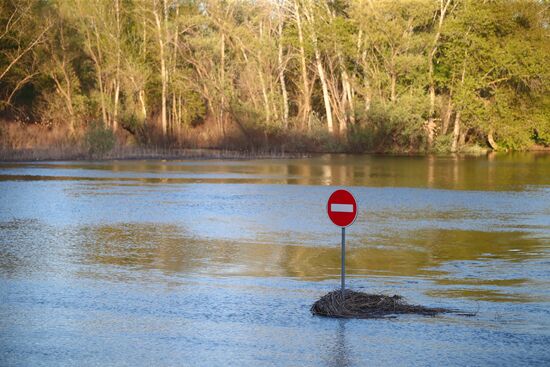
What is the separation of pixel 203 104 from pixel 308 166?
3552 centimetres

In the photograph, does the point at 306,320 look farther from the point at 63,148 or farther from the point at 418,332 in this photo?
the point at 63,148

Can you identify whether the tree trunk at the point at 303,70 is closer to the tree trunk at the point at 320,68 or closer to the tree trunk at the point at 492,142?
the tree trunk at the point at 320,68

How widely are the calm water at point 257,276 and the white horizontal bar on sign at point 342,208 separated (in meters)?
1.24

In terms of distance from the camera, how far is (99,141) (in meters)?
54.7

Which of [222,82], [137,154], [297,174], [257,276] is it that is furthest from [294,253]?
[222,82]

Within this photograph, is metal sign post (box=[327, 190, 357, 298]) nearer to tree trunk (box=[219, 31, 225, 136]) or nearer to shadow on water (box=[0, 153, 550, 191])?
shadow on water (box=[0, 153, 550, 191])

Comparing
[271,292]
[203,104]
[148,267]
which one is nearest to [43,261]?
[148,267]

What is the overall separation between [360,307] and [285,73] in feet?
230

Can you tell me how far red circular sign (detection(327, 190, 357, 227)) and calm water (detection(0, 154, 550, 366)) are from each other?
3.75 feet

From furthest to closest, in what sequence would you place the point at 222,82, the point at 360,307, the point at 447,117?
the point at 222,82
the point at 447,117
the point at 360,307

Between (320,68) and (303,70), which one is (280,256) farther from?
(303,70)

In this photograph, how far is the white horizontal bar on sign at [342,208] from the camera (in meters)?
11.6

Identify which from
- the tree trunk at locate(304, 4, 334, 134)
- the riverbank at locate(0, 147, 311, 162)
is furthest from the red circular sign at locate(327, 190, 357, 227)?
the tree trunk at locate(304, 4, 334, 134)

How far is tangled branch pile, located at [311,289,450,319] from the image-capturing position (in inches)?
431
